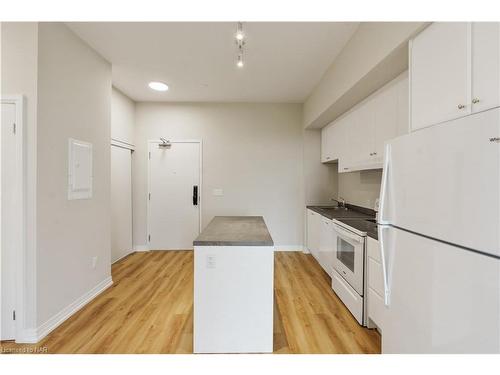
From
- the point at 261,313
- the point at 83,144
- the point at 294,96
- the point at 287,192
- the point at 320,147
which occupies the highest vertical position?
the point at 294,96

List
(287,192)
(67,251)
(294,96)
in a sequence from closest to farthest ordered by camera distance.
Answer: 1. (67,251)
2. (294,96)
3. (287,192)

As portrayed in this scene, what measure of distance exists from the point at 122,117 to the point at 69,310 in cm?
289

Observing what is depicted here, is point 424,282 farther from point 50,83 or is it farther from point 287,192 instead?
point 287,192

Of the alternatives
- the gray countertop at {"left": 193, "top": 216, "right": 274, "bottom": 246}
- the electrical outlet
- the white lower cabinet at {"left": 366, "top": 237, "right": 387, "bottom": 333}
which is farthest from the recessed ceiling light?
the white lower cabinet at {"left": 366, "top": 237, "right": 387, "bottom": 333}

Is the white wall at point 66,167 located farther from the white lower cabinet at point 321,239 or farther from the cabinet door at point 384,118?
the cabinet door at point 384,118

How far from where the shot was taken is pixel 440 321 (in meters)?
1.02

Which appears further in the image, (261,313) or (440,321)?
(261,313)

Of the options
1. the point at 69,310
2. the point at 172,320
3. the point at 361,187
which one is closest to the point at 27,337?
the point at 69,310

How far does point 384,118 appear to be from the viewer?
2.27 m

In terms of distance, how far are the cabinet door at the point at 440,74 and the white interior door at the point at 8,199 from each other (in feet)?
9.68

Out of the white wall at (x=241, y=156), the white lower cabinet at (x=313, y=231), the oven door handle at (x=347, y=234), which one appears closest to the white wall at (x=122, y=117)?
the white wall at (x=241, y=156)
